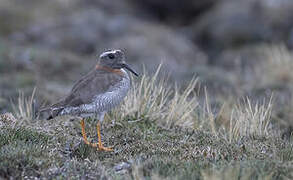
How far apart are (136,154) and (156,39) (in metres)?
15.0

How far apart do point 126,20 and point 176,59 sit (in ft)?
13.2

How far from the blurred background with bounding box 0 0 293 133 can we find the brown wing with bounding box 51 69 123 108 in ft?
22.2

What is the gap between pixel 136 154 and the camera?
25.7ft

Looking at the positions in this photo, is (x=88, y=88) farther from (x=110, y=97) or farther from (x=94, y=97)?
(x=110, y=97)

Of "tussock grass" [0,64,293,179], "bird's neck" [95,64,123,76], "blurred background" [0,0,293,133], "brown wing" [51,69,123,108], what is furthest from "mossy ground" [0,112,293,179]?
"blurred background" [0,0,293,133]

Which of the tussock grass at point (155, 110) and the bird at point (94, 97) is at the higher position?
the bird at point (94, 97)

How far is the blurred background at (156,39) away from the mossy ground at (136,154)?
6.14 metres

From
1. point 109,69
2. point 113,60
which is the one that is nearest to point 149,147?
point 109,69

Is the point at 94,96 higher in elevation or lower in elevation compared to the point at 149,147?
higher

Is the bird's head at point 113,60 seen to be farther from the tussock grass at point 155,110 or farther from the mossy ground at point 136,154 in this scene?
the tussock grass at point 155,110

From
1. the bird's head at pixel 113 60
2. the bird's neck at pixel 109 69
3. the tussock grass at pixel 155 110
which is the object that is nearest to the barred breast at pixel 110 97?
the bird's neck at pixel 109 69

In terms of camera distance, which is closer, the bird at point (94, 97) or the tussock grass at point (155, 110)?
the bird at point (94, 97)

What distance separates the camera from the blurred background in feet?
53.8

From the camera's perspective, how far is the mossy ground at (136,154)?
674 cm
